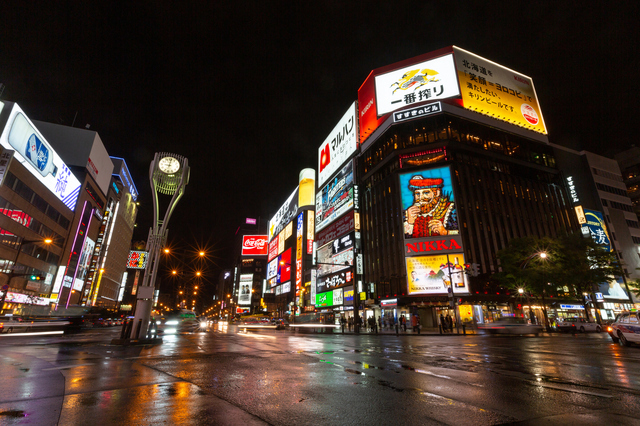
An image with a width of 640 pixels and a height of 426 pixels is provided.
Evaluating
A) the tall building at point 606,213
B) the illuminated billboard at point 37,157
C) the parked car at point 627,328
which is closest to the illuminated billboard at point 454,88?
the tall building at point 606,213

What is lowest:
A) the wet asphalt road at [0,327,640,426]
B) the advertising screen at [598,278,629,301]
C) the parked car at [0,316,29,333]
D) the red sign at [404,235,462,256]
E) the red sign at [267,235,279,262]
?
the wet asphalt road at [0,327,640,426]

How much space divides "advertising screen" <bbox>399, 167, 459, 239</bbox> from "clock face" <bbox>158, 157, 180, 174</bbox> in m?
39.5

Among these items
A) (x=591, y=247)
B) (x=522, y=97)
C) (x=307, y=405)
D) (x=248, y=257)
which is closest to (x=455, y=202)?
(x=591, y=247)

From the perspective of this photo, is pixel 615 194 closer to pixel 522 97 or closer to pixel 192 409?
pixel 522 97

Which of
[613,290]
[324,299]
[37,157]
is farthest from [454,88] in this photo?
[37,157]

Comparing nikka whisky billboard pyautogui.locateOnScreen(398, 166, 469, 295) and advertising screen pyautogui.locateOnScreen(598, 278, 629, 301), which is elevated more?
nikka whisky billboard pyautogui.locateOnScreen(398, 166, 469, 295)

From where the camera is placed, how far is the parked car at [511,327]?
2827 cm

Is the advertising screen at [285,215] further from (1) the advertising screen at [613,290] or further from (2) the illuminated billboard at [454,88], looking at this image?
(1) the advertising screen at [613,290]

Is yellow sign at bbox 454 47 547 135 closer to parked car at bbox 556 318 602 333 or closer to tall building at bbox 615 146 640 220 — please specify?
tall building at bbox 615 146 640 220

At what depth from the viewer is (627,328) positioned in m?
16.0

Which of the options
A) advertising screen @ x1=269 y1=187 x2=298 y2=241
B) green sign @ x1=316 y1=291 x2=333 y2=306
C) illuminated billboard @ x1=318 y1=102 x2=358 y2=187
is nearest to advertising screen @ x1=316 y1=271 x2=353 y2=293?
green sign @ x1=316 y1=291 x2=333 y2=306

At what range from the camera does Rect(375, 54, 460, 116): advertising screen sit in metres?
56.0

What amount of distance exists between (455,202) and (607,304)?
40695 millimetres

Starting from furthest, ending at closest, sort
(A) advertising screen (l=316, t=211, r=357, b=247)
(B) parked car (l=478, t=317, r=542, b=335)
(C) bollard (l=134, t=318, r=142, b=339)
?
(A) advertising screen (l=316, t=211, r=357, b=247)
(B) parked car (l=478, t=317, r=542, b=335)
(C) bollard (l=134, t=318, r=142, b=339)
